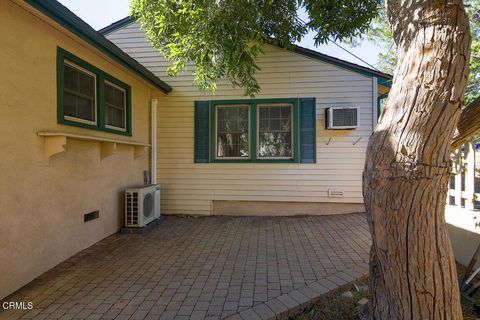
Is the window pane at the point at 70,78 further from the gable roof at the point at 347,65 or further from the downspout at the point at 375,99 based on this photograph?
the downspout at the point at 375,99

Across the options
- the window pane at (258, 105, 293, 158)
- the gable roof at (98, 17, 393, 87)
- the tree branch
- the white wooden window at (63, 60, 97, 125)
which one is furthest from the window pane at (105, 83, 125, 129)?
the tree branch

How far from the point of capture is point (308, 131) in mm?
6262

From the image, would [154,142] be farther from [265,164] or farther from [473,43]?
[473,43]

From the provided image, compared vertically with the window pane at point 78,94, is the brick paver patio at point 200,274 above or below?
below

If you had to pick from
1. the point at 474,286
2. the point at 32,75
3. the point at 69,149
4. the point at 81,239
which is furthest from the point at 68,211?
the point at 474,286

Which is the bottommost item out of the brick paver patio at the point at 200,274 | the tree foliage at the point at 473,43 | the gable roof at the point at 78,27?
the brick paver patio at the point at 200,274

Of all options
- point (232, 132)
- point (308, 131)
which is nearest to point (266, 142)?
point (232, 132)

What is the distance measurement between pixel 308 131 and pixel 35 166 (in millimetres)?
5103

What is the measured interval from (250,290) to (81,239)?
280cm

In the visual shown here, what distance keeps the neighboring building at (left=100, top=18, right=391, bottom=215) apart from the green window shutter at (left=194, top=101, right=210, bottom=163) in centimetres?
2

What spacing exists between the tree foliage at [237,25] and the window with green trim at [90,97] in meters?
1.23

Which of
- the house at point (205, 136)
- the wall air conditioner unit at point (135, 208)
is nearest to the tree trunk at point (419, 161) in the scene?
the house at point (205, 136)

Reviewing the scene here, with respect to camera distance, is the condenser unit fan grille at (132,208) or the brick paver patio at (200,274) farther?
the condenser unit fan grille at (132,208)

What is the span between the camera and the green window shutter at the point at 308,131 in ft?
20.5
